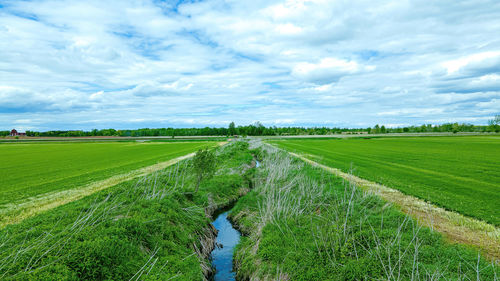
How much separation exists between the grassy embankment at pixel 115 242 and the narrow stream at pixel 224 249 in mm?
529

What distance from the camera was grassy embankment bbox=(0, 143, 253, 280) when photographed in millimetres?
5520

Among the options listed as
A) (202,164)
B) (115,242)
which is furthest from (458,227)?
(202,164)

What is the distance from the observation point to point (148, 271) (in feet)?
21.7

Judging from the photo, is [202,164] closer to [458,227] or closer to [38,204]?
[38,204]

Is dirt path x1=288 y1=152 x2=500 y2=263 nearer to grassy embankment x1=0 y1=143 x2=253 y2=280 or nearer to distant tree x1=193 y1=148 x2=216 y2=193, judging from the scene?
grassy embankment x1=0 y1=143 x2=253 y2=280

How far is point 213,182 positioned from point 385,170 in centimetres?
1746

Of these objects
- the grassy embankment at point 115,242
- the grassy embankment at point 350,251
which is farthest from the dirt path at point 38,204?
the grassy embankment at point 350,251

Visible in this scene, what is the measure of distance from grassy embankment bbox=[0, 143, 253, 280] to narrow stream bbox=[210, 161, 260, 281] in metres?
0.53

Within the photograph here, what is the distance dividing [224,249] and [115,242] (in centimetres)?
573

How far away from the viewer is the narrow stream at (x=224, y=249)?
9.44 m

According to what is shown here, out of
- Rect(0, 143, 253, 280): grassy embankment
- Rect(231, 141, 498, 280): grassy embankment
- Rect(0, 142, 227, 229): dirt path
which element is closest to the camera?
Rect(0, 143, 253, 280): grassy embankment

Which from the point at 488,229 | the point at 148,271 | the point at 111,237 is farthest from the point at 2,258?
the point at 488,229

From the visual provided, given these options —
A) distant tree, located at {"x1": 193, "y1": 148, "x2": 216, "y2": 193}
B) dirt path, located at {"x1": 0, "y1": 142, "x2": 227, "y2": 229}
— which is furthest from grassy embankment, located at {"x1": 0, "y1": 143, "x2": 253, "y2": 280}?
dirt path, located at {"x1": 0, "y1": 142, "x2": 227, "y2": 229}

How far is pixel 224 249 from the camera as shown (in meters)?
11.3
